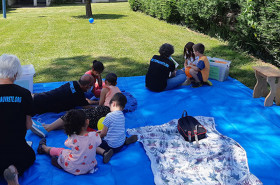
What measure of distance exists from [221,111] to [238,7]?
5.52 meters

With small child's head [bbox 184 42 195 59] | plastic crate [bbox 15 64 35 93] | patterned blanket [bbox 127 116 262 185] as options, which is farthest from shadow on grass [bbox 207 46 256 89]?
plastic crate [bbox 15 64 35 93]

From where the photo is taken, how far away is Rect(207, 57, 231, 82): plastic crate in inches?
248

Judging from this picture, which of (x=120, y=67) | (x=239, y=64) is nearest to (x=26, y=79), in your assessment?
(x=120, y=67)

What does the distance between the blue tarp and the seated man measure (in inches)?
6.0

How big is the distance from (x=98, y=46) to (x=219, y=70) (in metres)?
4.92

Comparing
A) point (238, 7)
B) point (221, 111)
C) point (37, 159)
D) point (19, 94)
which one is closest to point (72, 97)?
point (37, 159)

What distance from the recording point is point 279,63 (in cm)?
735

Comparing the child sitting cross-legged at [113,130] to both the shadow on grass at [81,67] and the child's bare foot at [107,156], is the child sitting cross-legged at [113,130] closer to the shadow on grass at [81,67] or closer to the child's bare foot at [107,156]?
the child's bare foot at [107,156]

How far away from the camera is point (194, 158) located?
3.58m

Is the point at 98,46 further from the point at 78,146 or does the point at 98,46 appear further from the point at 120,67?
the point at 78,146

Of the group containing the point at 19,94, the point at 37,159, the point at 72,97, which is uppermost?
→ the point at 19,94

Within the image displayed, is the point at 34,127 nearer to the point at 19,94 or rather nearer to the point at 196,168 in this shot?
the point at 19,94

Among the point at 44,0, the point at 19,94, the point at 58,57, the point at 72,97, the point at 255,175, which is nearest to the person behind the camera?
the point at 19,94

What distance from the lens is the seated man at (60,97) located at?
4.57 meters
